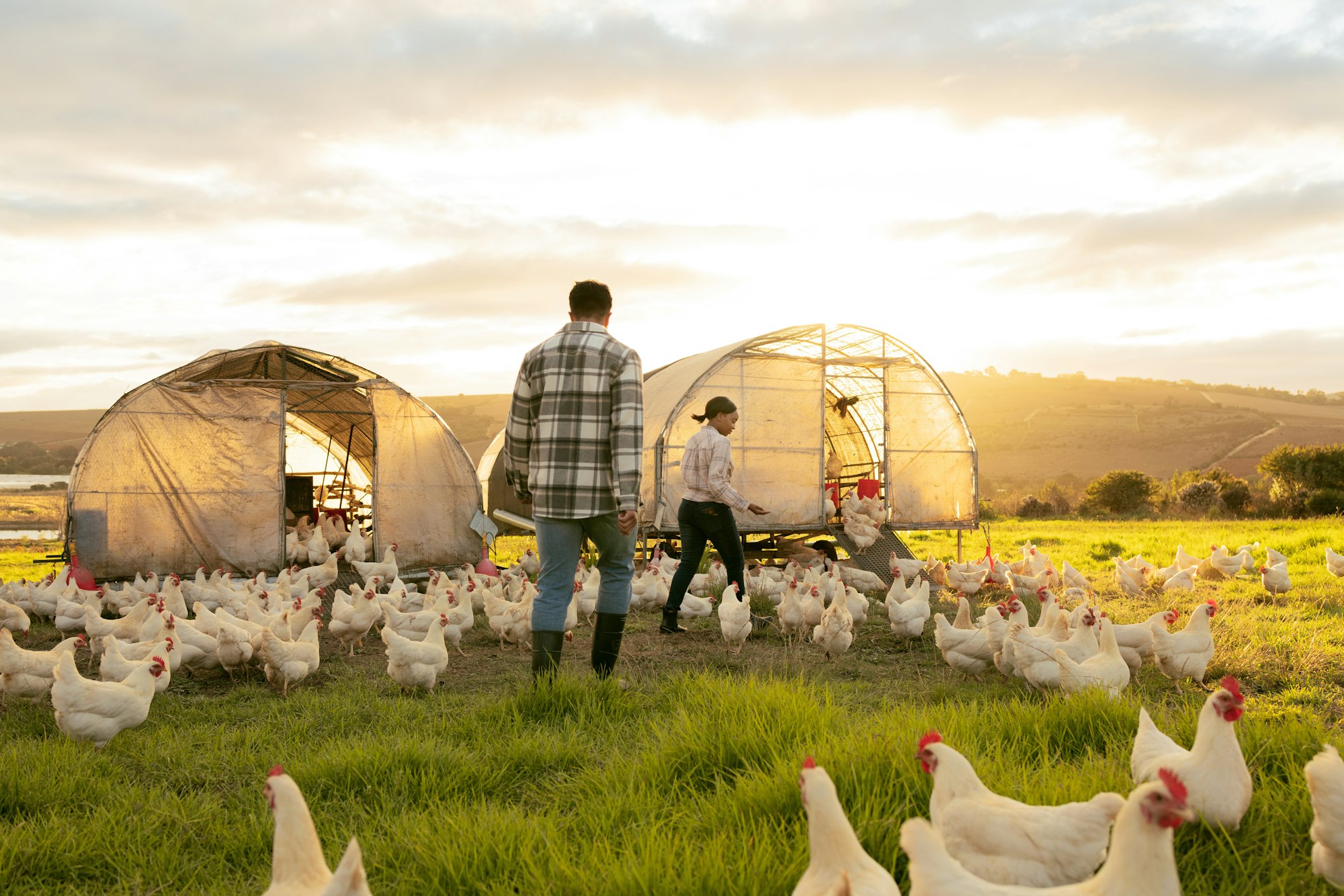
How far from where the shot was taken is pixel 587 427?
15.4ft

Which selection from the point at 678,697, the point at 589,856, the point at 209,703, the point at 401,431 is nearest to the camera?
the point at 589,856

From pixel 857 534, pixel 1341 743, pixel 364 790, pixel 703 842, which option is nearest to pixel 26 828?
pixel 364 790

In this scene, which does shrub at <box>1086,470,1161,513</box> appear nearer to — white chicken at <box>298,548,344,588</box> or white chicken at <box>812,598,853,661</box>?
white chicken at <box>812,598,853,661</box>

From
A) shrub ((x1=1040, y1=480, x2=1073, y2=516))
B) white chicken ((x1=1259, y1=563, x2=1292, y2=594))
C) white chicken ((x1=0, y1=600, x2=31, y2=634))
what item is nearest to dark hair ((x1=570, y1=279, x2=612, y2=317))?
white chicken ((x1=0, y1=600, x2=31, y2=634))

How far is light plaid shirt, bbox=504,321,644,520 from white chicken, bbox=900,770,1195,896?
289 centimetres

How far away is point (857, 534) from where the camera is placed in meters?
13.2

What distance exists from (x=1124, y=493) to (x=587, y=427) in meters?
26.8

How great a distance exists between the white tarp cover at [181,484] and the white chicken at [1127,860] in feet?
40.0

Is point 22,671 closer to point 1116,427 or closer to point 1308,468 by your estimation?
point 1308,468

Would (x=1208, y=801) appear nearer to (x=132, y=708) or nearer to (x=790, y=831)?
(x=790, y=831)

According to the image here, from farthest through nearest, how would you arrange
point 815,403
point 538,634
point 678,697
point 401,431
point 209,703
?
point 815,403 → point 401,431 → point 209,703 → point 538,634 → point 678,697

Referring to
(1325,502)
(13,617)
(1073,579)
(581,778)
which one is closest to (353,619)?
(13,617)

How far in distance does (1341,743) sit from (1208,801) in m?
0.99

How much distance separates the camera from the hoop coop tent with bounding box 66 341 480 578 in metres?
11.3
